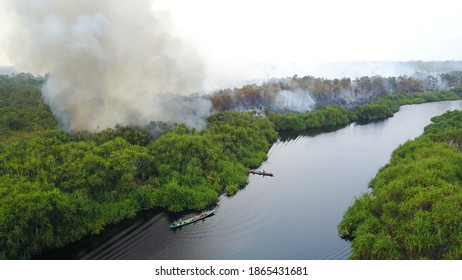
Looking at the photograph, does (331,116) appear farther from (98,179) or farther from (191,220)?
(98,179)

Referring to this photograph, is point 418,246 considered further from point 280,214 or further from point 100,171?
point 100,171

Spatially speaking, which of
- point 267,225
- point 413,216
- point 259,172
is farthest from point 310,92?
point 413,216

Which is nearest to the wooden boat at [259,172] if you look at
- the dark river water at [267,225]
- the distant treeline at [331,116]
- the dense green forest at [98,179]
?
the dark river water at [267,225]

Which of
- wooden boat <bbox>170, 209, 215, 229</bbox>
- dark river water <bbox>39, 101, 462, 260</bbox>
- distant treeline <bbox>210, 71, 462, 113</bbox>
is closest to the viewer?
dark river water <bbox>39, 101, 462, 260</bbox>

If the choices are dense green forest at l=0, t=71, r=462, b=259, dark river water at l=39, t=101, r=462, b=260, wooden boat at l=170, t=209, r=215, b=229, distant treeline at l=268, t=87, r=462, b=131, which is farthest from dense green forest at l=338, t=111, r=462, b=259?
distant treeline at l=268, t=87, r=462, b=131

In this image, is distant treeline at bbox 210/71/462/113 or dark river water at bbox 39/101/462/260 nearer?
dark river water at bbox 39/101/462/260

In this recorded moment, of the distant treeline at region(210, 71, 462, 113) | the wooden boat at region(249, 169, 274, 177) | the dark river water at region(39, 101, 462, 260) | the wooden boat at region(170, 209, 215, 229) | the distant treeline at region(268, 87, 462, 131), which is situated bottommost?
the dark river water at region(39, 101, 462, 260)

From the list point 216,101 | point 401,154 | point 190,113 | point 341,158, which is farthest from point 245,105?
point 401,154

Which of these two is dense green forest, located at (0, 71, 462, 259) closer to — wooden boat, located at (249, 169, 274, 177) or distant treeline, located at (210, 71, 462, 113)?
wooden boat, located at (249, 169, 274, 177)
